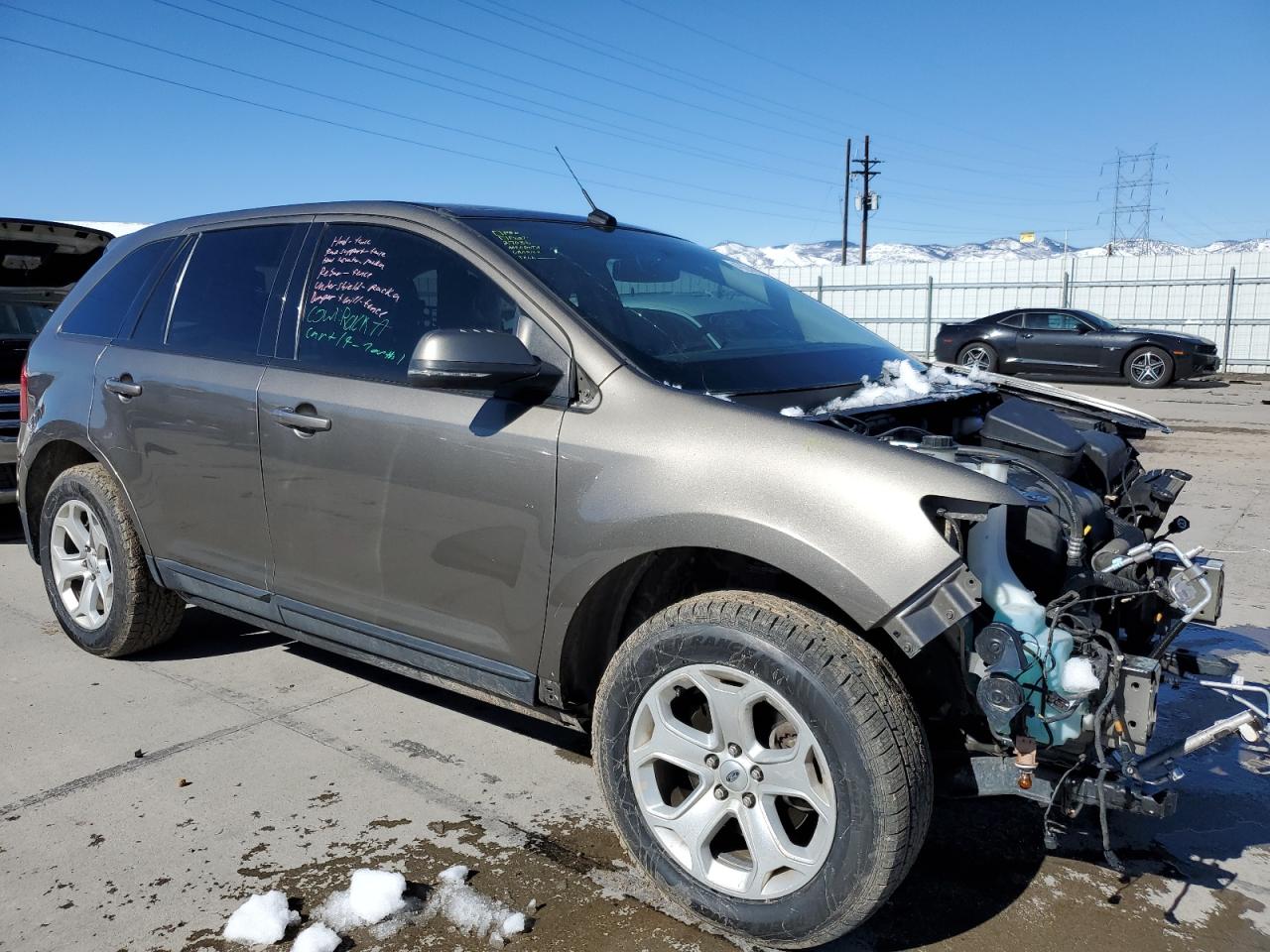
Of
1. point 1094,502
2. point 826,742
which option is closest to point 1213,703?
point 1094,502

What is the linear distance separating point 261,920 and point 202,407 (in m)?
1.81

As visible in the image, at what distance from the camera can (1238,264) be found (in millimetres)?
21422

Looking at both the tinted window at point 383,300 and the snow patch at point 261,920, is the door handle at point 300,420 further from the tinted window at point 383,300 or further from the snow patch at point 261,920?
the snow patch at point 261,920

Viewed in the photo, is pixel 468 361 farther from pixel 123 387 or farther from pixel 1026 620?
pixel 123 387

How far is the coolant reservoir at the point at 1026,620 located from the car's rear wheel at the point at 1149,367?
16.8 metres

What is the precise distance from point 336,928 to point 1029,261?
977 inches

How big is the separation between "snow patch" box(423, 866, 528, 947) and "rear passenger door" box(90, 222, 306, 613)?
133cm

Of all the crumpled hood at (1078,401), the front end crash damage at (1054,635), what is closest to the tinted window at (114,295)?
the front end crash damage at (1054,635)

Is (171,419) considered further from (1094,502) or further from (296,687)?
(1094,502)

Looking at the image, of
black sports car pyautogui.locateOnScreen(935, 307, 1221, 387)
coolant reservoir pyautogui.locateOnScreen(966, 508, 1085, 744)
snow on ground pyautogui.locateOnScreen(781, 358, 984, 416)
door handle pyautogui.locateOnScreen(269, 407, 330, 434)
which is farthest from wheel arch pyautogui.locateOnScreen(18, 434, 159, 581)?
black sports car pyautogui.locateOnScreen(935, 307, 1221, 387)

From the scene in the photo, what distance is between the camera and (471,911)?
101 inches

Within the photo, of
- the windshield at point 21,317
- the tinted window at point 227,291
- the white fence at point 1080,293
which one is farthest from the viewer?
the white fence at point 1080,293

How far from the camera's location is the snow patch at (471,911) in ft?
8.17

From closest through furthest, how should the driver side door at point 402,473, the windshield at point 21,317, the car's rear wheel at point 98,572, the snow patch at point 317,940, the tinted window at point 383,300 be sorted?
the snow patch at point 317,940, the driver side door at point 402,473, the tinted window at point 383,300, the car's rear wheel at point 98,572, the windshield at point 21,317
